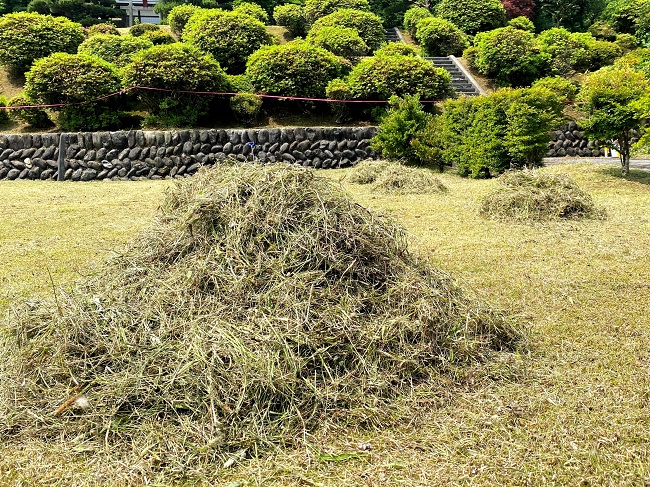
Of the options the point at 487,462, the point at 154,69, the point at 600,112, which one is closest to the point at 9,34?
the point at 154,69

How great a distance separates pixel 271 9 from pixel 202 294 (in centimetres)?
2460

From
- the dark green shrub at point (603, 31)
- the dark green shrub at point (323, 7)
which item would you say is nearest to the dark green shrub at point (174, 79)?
the dark green shrub at point (323, 7)

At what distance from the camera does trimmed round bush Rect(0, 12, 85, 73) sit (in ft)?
46.3

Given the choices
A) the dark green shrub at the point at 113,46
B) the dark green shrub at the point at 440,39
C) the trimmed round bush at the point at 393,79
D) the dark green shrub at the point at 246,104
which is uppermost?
the dark green shrub at the point at 440,39

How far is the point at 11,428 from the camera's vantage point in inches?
101

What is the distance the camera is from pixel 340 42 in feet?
51.8

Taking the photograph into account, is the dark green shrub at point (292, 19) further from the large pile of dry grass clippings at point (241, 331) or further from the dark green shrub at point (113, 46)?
the large pile of dry grass clippings at point (241, 331)

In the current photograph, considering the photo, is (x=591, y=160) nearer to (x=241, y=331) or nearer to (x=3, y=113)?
(x=241, y=331)

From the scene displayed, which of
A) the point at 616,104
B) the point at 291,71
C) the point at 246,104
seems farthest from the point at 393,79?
the point at 616,104

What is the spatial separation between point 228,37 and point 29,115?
5.55 meters

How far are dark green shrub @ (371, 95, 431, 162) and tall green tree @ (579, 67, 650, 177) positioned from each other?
3329 mm

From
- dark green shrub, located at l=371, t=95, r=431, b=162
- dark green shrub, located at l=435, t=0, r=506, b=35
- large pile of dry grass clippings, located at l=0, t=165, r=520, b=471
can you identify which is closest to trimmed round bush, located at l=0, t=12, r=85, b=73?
dark green shrub, located at l=371, t=95, r=431, b=162

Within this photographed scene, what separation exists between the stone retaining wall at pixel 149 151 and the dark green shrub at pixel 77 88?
0.76 meters

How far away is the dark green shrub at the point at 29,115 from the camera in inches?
465
